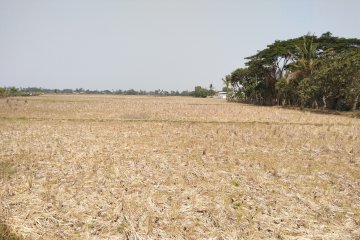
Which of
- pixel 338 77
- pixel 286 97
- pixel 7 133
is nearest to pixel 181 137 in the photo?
pixel 7 133

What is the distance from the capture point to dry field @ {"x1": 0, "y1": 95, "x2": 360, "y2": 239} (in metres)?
5.44

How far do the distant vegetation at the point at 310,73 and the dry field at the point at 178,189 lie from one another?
1814 cm

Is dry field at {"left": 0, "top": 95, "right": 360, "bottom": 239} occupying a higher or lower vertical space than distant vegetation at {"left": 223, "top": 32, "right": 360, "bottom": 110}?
lower

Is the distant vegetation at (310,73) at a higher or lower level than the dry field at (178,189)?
higher

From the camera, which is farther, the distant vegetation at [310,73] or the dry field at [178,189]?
the distant vegetation at [310,73]

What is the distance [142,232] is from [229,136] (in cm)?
1065

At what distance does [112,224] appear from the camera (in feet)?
18.2

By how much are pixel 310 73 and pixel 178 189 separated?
36.2m

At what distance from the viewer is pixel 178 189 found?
23.9ft

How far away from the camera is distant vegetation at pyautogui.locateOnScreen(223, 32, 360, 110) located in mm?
29391

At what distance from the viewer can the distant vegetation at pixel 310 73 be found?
96.4 feet

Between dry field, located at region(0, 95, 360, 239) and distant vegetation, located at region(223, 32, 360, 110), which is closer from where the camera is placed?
dry field, located at region(0, 95, 360, 239)

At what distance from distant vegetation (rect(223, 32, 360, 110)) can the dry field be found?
1814cm

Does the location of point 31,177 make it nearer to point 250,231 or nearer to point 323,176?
point 250,231
